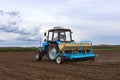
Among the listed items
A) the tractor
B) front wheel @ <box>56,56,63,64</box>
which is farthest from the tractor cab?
front wheel @ <box>56,56,63,64</box>

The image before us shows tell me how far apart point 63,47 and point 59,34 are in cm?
157

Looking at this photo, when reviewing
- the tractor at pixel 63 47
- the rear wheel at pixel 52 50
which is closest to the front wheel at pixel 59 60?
the tractor at pixel 63 47

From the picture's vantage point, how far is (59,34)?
21.3m

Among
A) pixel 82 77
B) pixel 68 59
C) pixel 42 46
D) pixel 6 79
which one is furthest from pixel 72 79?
pixel 42 46

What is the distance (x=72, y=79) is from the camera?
12109mm

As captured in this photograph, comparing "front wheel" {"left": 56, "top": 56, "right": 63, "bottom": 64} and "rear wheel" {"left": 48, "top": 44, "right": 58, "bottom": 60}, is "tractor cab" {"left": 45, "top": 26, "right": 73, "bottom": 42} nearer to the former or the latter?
"rear wheel" {"left": 48, "top": 44, "right": 58, "bottom": 60}

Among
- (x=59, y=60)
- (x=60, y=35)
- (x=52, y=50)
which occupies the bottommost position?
(x=59, y=60)

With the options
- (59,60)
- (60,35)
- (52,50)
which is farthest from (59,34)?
(59,60)

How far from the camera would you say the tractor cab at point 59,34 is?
21.3 m

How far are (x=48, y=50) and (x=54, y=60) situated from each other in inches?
35.0

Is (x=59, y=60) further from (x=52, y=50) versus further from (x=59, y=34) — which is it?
(x=59, y=34)

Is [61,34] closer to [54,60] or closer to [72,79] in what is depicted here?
[54,60]

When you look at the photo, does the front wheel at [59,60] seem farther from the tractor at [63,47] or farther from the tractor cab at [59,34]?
the tractor cab at [59,34]

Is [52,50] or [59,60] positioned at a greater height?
[52,50]
